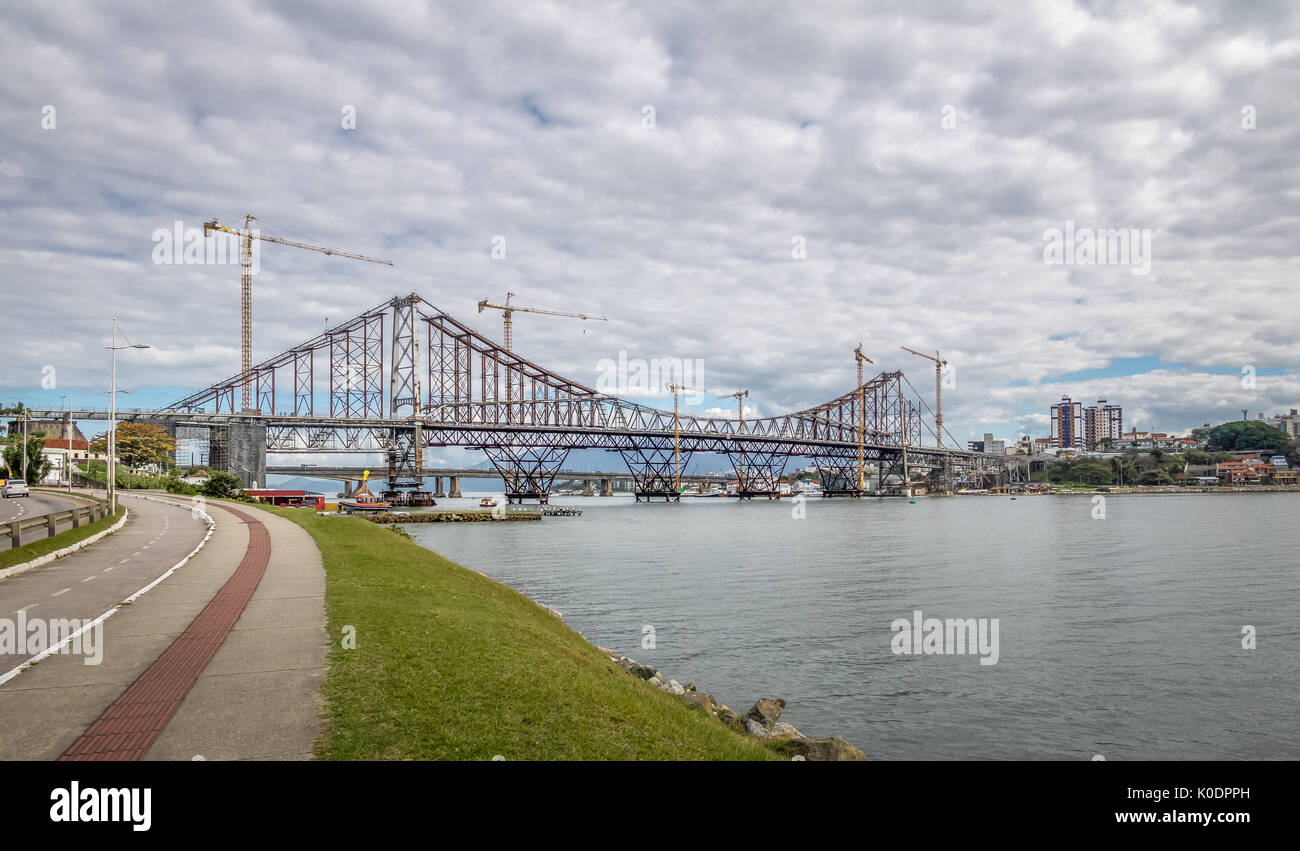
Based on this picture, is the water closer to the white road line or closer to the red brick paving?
the red brick paving

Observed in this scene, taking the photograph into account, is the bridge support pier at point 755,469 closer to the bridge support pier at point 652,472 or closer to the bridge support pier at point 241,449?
the bridge support pier at point 652,472

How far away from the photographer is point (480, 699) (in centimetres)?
987

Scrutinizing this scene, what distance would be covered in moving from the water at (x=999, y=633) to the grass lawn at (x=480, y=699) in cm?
525

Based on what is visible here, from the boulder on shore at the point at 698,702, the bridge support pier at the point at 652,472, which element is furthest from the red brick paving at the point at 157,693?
the bridge support pier at the point at 652,472

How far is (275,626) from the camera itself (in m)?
14.0

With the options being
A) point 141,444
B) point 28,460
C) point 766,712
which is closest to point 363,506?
point 141,444

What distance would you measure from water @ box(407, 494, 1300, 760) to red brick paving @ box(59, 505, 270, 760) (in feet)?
33.6

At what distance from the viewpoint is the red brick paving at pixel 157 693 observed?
7.78 m

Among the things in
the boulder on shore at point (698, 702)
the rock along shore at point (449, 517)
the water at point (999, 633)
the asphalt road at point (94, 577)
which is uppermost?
the asphalt road at point (94, 577)

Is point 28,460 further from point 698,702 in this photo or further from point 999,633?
point 999,633

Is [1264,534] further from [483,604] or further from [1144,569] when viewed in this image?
[483,604]

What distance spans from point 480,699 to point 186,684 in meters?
3.85
